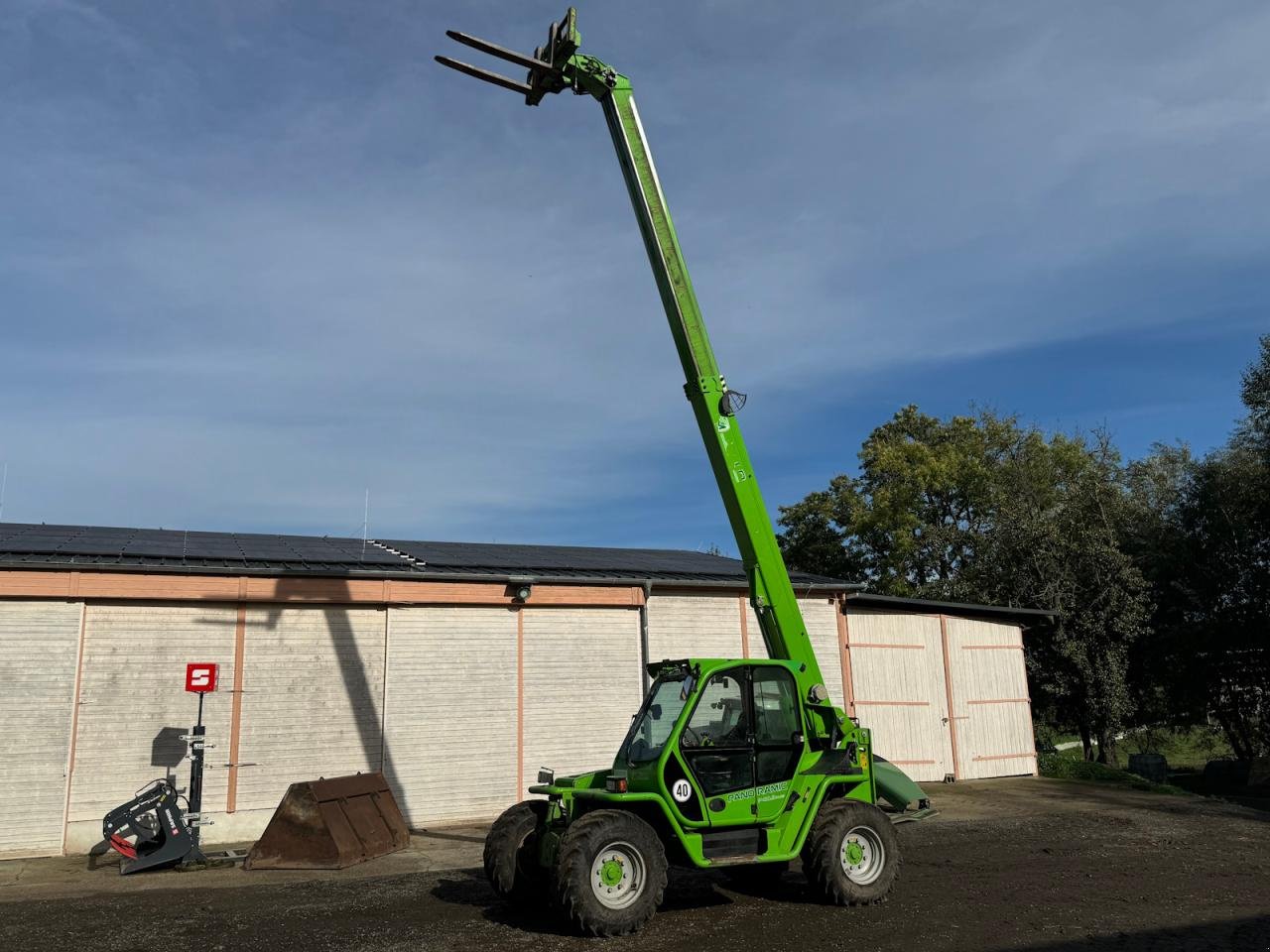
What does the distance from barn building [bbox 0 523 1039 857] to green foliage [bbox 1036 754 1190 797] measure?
6.63 ft

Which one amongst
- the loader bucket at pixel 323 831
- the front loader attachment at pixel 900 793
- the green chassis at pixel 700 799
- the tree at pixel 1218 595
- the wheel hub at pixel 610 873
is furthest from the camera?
the tree at pixel 1218 595

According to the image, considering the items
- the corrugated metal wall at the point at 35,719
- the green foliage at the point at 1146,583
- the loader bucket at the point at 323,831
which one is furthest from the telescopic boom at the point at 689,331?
the green foliage at the point at 1146,583

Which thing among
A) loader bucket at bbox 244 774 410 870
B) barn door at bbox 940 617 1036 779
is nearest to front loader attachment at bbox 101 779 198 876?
loader bucket at bbox 244 774 410 870

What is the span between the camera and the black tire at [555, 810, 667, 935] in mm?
7523

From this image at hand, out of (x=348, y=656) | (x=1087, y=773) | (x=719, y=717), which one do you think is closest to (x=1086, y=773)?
(x=1087, y=773)

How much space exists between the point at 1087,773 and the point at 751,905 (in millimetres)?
13651

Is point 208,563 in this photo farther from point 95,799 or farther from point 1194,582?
point 1194,582

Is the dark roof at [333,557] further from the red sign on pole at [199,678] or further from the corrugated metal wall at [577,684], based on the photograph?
the red sign on pole at [199,678]

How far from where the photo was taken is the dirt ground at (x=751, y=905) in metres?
7.63

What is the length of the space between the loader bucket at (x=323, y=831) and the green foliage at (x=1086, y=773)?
1417 centimetres

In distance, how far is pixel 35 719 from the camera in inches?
492

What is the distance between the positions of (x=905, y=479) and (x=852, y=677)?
17994 millimetres

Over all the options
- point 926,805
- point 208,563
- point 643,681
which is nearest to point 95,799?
point 208,563

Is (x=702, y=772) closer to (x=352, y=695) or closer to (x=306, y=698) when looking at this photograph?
(x=352, y=695)
